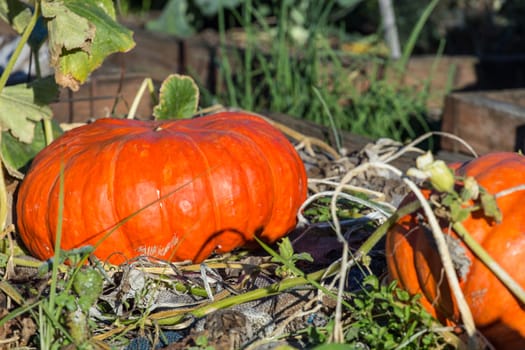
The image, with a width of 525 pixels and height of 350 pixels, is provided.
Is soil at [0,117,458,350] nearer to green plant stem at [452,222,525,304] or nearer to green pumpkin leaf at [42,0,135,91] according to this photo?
green plant stem at [452,222,525,304]

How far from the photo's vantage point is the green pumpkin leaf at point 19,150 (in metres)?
2.71

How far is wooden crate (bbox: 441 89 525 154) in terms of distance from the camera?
395cm

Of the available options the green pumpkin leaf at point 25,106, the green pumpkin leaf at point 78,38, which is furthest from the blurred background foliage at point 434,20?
the green pumpkin leaf at point 78,38

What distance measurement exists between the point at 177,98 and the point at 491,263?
147 cm

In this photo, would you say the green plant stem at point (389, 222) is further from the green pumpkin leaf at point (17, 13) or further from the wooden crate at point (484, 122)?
the wooden crate at point (484, 122)

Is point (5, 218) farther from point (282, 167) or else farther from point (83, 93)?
point (83, 93)

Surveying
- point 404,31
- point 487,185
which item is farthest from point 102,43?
point 404,31

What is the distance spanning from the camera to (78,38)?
244 centimetres

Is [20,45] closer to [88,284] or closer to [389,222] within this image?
[88,284]

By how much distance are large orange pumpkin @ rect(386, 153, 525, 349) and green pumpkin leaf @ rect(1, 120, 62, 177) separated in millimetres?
1277

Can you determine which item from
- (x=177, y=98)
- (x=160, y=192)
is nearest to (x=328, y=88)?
(x=177, y=98)

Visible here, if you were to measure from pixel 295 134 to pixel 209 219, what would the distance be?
1.06 meters

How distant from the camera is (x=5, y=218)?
2.56 meters

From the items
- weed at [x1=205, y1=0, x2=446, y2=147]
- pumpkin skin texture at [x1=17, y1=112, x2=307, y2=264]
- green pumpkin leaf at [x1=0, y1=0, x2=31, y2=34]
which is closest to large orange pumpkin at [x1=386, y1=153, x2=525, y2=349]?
pumpkin skin texture at [x1=17, y1=112, x2=307, y2=264]
